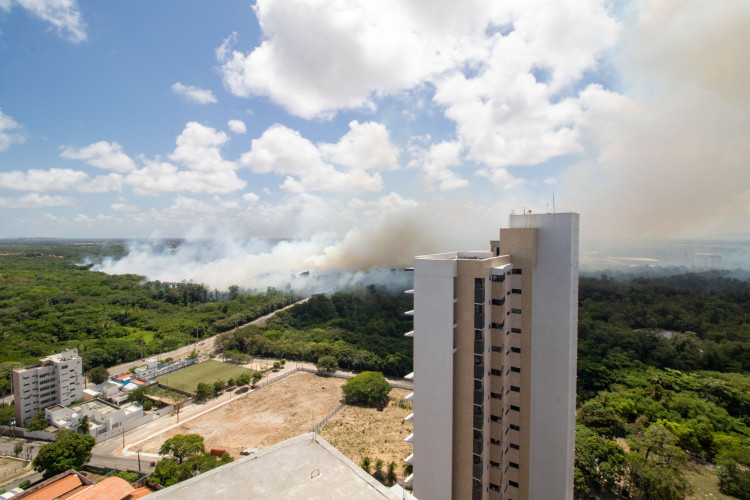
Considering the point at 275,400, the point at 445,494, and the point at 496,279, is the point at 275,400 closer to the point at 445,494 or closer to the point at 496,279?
the point at 445,494

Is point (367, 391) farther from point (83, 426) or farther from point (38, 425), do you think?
point (38, 425)

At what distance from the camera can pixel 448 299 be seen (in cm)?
996

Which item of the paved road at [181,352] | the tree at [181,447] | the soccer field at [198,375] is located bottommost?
the paved road at [181,352]

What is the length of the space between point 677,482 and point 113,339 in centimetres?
4840

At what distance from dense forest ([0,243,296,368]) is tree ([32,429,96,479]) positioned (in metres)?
18.5

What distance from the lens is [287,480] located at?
545 centimetres

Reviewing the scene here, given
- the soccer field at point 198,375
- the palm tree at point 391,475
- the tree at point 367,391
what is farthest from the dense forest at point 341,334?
the palm tree at point 391,475

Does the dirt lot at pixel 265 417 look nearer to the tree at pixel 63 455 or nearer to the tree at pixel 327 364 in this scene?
the tree at pixel 327 364

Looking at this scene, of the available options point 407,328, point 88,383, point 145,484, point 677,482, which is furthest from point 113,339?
point 677,482

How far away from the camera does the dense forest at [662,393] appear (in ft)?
50.8

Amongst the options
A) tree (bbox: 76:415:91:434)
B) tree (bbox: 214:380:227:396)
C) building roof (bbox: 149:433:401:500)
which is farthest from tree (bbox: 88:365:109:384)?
building roof (bbox: 149:433:401:500)

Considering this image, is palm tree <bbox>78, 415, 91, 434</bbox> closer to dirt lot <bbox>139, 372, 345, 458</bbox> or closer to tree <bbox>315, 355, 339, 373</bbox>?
dirt lot <bbox>139, 372, 345, 458</bbox>

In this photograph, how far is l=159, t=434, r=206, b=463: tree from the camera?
57.9ft

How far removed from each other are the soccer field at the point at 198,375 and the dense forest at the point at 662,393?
28.6 metres
